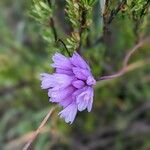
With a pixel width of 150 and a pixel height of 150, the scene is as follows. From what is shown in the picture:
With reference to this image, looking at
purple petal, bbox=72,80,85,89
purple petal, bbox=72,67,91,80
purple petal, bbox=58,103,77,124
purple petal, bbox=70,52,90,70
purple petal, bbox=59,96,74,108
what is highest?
purple petal, bbox=70,52,90,70

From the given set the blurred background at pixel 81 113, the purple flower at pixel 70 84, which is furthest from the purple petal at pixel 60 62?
the blurred background at pixel 81 113

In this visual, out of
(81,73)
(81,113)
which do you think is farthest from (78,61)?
(81,113)

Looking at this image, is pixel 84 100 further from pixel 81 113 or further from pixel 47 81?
pixel 81 113

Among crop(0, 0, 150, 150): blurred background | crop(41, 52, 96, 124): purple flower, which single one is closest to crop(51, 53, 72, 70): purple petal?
crop(41, 52, 96, 124): purple flower

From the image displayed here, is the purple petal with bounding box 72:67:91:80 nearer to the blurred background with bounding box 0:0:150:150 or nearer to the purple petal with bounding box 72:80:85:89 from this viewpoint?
the purple petal with bounding box 72:80:85:89

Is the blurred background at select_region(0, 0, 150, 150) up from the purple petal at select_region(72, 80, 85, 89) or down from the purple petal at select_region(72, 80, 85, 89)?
down

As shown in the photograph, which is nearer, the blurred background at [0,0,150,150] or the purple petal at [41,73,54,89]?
the purple petal at [41,73,54,89]

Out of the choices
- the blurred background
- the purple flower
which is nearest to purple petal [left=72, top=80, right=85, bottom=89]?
the purple flower

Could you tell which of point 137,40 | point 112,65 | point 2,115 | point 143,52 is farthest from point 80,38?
point 2,115

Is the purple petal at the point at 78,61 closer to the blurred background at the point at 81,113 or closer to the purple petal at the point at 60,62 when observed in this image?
the purple petal at the point at 60,62
